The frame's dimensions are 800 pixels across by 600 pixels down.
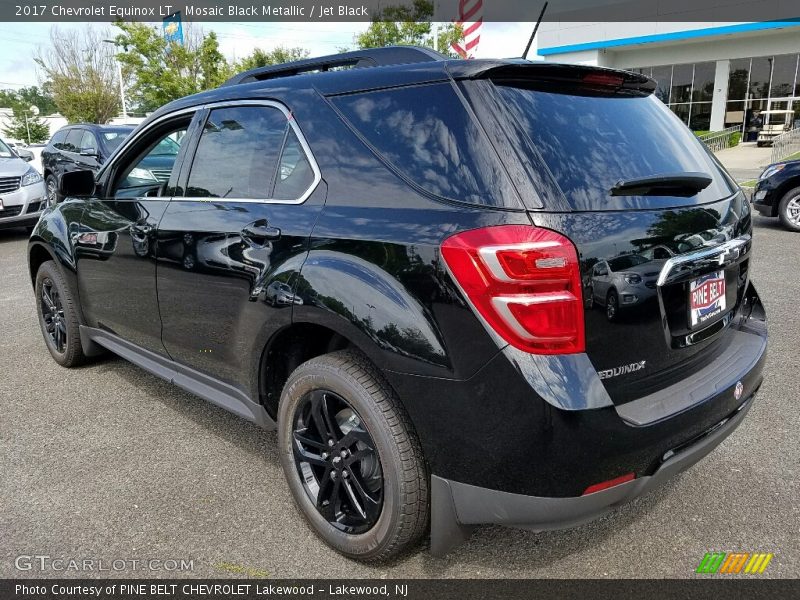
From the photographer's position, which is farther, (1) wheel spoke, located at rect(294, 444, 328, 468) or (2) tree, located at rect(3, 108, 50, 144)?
(2) tree, located at rect(3, 108, 50, 144)

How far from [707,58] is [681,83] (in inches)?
60.9

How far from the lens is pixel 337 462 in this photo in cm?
239

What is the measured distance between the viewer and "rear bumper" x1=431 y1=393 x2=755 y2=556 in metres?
1.94

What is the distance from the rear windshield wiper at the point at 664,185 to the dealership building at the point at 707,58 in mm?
26243

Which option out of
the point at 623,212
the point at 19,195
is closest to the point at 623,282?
the point at 623,212

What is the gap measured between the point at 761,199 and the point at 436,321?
29.6 ft

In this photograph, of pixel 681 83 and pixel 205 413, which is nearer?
pixel 205 413

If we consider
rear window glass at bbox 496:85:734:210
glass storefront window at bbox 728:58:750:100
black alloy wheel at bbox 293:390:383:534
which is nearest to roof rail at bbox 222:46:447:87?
rear window glass at bbox 496:85:734:210

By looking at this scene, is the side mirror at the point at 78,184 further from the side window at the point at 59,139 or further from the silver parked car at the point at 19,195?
the side window at the point at 59,139

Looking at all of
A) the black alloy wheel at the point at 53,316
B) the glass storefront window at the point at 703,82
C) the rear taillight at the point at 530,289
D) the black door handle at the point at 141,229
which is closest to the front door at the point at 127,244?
Answer: the black door handle at the point at 141,229

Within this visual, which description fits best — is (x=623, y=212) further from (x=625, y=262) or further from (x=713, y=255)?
(x=713, y=255)

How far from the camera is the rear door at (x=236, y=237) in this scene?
8.02 feet

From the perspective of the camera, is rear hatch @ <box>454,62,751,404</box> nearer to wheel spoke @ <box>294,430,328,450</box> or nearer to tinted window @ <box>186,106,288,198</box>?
tinted window @ <box>186,106,288,198</box>

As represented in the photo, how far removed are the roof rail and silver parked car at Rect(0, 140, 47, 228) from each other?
825 cm
